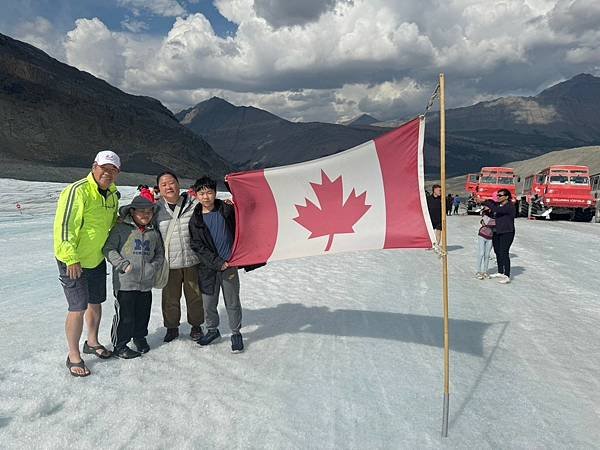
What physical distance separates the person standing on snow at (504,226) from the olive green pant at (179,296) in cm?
601

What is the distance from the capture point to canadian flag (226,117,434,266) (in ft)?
14.0

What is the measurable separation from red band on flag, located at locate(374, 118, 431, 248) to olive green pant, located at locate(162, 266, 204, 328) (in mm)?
2246

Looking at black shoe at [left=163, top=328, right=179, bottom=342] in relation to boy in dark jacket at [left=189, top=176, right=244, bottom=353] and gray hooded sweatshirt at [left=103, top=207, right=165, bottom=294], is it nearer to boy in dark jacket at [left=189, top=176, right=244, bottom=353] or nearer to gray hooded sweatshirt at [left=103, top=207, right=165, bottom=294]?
boy in dark jacket at [left=189, top=176, right=244, bottom=353]

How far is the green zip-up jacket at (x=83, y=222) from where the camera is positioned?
3793 mm

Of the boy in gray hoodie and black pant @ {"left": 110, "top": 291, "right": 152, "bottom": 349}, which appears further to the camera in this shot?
black pant @ {"left": 110, "top": 291, "right": 152, "bottom": 349}

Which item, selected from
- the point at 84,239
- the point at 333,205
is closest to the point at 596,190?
the point at 333,205

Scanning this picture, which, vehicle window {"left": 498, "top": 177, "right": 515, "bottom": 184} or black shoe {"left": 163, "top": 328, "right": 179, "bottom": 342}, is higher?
vehicle window {"left": 498, "top": 177, "right": 515, "bottom": 184}

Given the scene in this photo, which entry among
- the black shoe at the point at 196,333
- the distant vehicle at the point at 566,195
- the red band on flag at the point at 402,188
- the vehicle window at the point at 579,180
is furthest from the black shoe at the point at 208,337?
the vehicle window at the point at 579,180

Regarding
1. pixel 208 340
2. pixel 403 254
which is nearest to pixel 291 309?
pixel 208 340

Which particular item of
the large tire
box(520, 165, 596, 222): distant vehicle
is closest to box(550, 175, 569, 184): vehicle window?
box(520, 165, 596, 222): distant vehicle

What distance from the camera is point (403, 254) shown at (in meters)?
11.6

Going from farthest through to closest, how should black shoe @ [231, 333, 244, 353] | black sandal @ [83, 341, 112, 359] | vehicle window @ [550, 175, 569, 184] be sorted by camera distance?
vehicle window @ [550, 175, 569, 184]
black shoe @ [231, 333, 244, 353]
black sandal @ [83, 341, 112, 359]

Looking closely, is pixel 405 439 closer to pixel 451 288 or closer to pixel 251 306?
pixel 251 306

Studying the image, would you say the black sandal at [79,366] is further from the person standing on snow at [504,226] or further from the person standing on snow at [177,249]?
the person standing on snow at [504,226]
